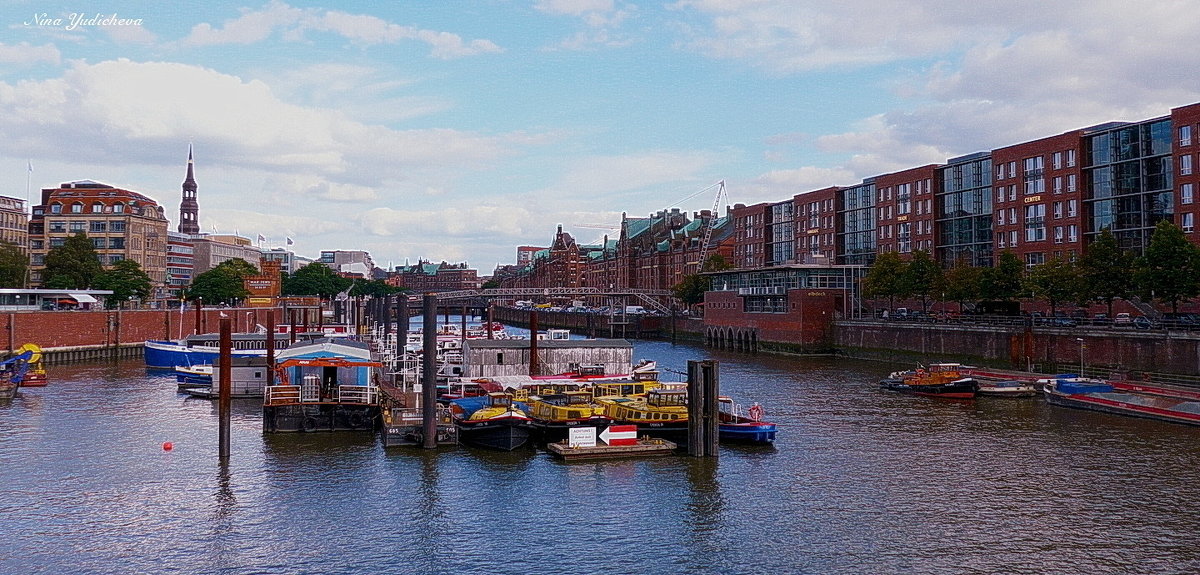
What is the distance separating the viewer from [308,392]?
5534cm

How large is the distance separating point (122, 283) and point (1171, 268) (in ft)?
442

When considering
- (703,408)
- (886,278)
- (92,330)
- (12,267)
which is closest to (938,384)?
(703,408)

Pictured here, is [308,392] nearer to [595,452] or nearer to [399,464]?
[399,464]

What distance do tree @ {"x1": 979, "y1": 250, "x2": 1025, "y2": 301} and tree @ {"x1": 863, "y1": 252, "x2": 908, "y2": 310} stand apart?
1378 centimetres

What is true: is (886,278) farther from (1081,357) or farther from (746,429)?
(746,429)

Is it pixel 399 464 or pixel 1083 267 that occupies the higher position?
pixel 1083 267

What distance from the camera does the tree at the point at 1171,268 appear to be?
7719 cm

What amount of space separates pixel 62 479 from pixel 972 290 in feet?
305

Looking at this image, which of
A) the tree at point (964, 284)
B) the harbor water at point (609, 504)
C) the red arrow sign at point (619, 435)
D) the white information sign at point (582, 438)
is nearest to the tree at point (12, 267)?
the harbor water at point (609, 504)

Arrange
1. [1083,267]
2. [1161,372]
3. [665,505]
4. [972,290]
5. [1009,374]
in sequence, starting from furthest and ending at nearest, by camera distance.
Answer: [972,290], [1083,267], [1009,374], [1161,372], [665,505]

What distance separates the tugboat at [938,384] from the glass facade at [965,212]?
5228 centimetres

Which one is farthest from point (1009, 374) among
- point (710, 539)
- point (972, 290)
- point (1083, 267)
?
point (710, 539)

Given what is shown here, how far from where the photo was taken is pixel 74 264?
139875 mm

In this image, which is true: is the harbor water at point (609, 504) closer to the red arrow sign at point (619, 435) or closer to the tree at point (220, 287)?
the red arrow sign at point (619, 435)
